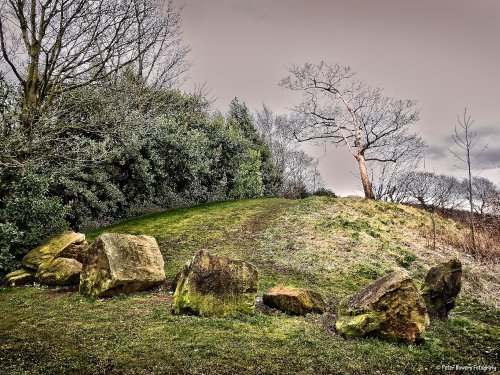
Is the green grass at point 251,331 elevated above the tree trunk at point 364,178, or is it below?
below

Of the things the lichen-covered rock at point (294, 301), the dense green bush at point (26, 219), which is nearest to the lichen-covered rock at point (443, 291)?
the lichen-covered rock at point (294, 301)

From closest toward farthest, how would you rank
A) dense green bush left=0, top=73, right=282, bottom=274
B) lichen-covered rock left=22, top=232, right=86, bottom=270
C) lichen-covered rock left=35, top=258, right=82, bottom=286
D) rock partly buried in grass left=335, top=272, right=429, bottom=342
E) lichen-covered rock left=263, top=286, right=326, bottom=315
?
1. rock partly buried in grass left=335, top=272, right=429, bottom=342
2. lichen-covered rock left=263, top=286, right=326, bottom=315
3. lichen-covered rock left=35, top=258, right=82, bottom=286
4. lichen-covered rock left=22, top=232, right=86, bottom=270
5. dense green bush left=0, top=73, right=282, bottom=274

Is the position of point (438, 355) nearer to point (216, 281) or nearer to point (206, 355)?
point (206, 355)

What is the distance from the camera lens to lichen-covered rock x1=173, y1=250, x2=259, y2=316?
696cm

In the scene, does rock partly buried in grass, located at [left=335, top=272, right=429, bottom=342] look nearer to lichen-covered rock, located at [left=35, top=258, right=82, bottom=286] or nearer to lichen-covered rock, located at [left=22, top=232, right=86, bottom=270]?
lichen-covered rock, located at [left=35, top=258, right=82, bottom=286]

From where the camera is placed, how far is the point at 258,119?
158 feet

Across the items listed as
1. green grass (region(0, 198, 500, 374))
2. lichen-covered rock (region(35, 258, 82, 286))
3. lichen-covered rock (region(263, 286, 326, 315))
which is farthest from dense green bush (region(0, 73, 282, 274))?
lichen-covered rock (region(263, 286, 326, 315))

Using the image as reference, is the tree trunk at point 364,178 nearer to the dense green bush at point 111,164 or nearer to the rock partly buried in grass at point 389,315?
the dense green bush at point 111,164

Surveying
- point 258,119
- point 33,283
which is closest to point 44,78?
point 33,283

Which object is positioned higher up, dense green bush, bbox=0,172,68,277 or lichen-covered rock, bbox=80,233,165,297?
dense green bush, bbox=0,172,68,277

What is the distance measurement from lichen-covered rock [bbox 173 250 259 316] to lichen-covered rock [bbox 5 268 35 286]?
5173 millimetres

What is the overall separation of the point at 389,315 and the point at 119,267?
5.90m

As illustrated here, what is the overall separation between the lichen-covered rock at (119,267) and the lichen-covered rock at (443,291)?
622cm

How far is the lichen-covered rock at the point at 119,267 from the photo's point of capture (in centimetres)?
825
